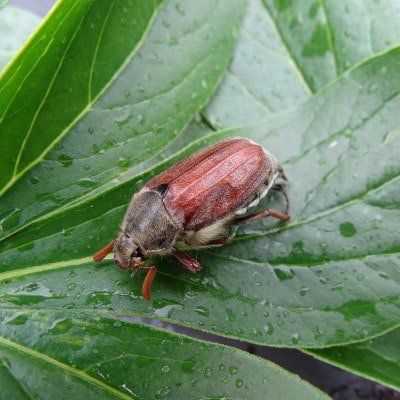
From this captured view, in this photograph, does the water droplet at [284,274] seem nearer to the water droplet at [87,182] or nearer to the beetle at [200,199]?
the beetle at [200,199]

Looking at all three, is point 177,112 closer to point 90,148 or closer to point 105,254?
point 90,148

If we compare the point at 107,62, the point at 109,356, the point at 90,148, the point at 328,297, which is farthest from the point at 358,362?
the point at 107,62

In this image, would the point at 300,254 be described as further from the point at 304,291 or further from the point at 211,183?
the point at 211,183

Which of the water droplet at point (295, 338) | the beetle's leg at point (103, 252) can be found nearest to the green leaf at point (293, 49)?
the beetle's leg at point (103, 252)

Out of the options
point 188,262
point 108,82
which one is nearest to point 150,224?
point 188,262

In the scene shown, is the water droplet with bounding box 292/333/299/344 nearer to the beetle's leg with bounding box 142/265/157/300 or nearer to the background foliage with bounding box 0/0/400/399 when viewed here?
the background foliage with bounding box 0/0/400/399

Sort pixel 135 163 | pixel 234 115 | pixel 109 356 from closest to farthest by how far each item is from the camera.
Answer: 1. pixel 109 356
2. pixel 135 163
3. pixel 234 115
